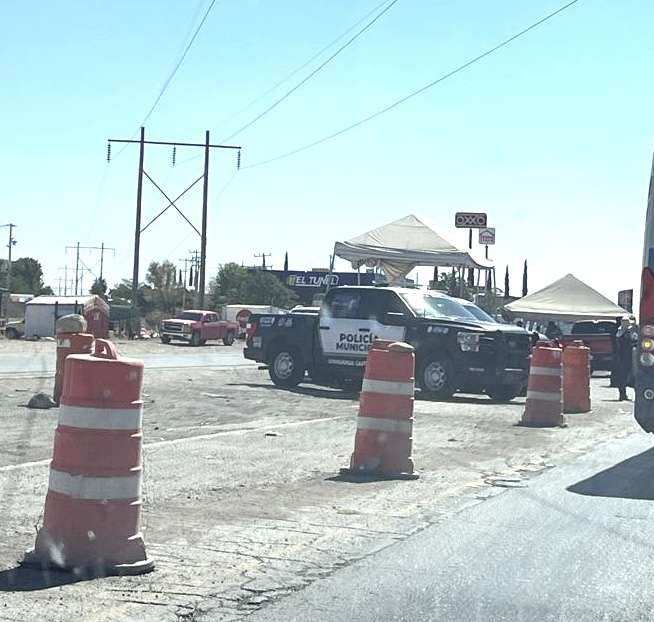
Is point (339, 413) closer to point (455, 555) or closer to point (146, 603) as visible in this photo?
point (455, 555)

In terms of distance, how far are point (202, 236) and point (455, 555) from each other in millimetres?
51661

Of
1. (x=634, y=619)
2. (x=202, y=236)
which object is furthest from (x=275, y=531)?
(x=202, y=236)

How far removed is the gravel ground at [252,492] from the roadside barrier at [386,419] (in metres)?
0.26

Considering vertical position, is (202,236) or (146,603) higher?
(202,236)

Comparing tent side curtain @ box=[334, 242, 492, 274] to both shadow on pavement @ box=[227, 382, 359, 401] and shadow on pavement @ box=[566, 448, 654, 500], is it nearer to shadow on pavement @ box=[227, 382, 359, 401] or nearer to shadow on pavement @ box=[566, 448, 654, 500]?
shadow on pavement @ box=[227, 382, 359, 401]

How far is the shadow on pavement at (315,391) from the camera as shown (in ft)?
68.2

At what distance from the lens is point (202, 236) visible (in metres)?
58.1

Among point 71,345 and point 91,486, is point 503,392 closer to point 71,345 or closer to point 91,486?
point 71,345

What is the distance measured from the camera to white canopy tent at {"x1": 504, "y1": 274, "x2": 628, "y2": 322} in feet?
145

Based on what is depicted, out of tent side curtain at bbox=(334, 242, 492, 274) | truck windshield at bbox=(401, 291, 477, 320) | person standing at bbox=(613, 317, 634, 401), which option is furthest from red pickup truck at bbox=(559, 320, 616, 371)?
truck windshield at bbox=(401, 291, 477, 320)

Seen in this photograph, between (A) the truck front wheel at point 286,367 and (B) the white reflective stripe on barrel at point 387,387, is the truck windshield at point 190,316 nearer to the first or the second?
(A) the truck front wheel at point 286,367

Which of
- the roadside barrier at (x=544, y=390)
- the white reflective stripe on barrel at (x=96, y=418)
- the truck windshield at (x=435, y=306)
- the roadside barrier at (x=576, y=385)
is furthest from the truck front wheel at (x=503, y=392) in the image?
the white reflective stripe on barrel at (x=96, y=418)

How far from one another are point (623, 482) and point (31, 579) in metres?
6.22

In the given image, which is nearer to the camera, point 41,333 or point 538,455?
point 538,455
